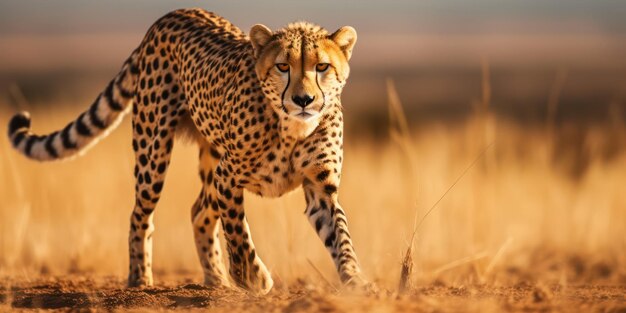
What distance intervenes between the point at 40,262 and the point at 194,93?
1823 millimetres

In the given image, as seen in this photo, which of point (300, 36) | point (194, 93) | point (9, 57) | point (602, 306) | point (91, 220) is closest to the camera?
point (602, 306)

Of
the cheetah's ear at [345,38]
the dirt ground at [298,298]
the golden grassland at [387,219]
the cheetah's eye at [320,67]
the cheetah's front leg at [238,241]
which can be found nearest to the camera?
the dirt ground at [298,298]

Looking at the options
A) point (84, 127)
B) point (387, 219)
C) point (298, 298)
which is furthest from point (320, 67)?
point (387, 219)

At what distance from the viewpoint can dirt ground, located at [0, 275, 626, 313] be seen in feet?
11.6

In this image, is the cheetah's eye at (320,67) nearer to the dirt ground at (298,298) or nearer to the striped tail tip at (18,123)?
the dirt ground at (298,298)

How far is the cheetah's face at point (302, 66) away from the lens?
3.95m

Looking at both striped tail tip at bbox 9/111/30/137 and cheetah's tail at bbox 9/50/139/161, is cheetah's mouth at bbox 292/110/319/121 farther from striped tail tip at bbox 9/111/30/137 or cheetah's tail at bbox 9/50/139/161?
striped tail tip at bbox 9/111/30/137

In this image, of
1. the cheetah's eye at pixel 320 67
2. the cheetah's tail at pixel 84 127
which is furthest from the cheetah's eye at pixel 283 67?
the cheetah's tail at pixel 84 127

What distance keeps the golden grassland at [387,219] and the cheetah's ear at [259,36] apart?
1.04 meters

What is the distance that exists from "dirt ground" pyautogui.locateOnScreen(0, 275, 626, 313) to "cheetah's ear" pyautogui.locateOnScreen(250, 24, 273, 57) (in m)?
0.99

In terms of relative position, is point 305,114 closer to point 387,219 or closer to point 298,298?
point 298,298

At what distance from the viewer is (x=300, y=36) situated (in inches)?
165

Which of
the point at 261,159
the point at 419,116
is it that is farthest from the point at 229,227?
the point at 419,116

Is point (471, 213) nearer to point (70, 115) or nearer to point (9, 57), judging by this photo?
point (70, 115)
